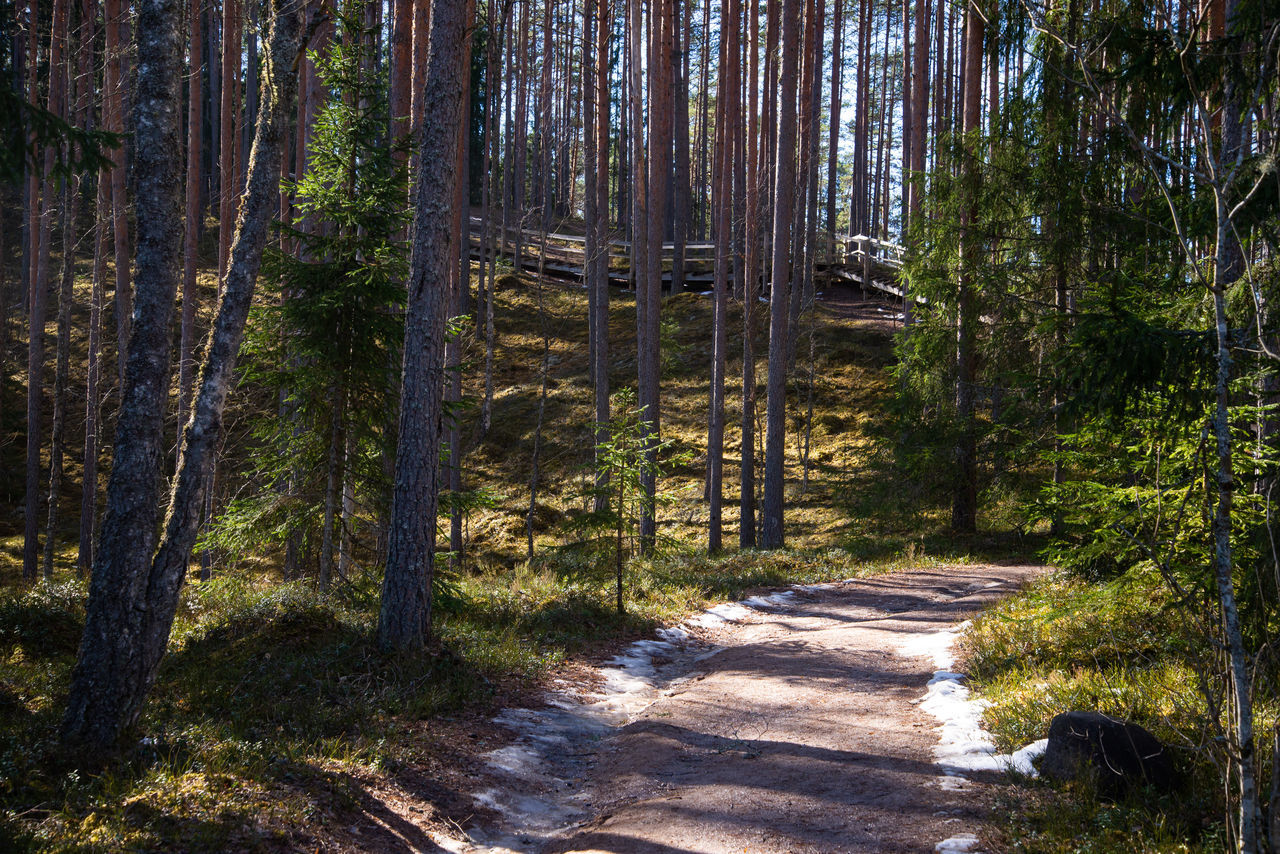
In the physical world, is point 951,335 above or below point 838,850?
above

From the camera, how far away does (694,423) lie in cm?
2870

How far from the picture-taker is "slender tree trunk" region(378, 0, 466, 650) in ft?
26.0

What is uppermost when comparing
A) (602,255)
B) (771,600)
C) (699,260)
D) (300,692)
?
(699,260)

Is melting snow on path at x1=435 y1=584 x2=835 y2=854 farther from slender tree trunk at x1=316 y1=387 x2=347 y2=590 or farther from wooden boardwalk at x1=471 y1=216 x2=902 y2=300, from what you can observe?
wooden boardwalk at x1=471 y1=216 x2=902 y2=300

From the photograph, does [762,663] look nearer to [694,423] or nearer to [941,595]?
[941,595]

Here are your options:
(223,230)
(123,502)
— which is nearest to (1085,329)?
(123,502)

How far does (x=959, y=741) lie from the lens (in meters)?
6.16

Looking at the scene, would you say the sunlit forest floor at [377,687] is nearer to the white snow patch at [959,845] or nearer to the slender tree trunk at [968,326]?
the white snow patch at [959,845]

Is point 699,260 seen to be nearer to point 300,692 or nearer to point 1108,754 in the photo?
point 300,692

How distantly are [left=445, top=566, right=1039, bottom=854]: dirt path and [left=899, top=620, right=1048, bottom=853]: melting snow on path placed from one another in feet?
0.29

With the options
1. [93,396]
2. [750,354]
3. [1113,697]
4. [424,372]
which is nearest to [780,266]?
[750,354]

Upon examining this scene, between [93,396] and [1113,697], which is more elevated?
[93,396]

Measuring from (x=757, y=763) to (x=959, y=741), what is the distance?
5.28ft

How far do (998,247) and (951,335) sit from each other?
2.16 meters
